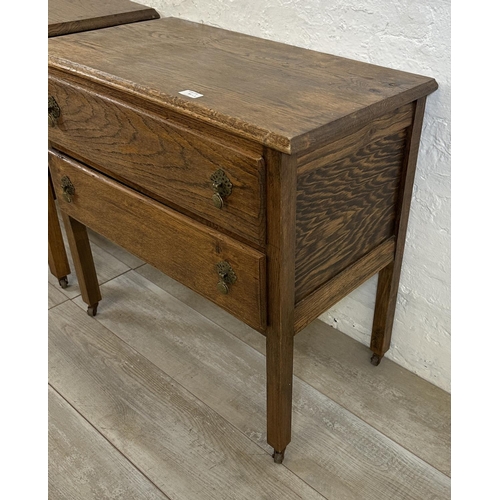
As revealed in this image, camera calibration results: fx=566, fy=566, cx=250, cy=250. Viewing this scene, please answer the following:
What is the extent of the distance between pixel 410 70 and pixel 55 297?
1229 millimetres

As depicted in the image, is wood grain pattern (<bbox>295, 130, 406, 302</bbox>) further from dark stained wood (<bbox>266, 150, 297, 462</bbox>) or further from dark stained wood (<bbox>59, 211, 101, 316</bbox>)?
dark stained wood (<bbox>59, 211, 101, 316</bbox>)

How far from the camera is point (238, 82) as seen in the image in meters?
1.02

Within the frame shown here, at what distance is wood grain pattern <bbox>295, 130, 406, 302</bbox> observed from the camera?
963mm

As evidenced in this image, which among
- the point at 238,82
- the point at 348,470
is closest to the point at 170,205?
the point at 238,82

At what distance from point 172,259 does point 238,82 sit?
38 cm

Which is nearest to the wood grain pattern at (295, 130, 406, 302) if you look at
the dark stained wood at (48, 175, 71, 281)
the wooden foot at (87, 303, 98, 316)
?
the wooden foot at (87, 303, 98, 316)

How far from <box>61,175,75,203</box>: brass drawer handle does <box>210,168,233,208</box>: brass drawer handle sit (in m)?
0.56

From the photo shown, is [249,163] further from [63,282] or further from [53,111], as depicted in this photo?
[63,282]

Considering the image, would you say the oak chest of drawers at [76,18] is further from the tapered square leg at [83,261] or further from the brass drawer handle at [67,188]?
the brass drawer handle at [67,188]

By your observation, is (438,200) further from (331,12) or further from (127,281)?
(127,281)

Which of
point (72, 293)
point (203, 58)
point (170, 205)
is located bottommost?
Result: point (72, 293)

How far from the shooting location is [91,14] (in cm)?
148

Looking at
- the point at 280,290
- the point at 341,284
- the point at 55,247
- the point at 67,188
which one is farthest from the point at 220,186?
the point at 55,247

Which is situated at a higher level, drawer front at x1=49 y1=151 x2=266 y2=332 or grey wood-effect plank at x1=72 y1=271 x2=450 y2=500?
drawer front at x1=49 y1=151 x2=266 y2=332
